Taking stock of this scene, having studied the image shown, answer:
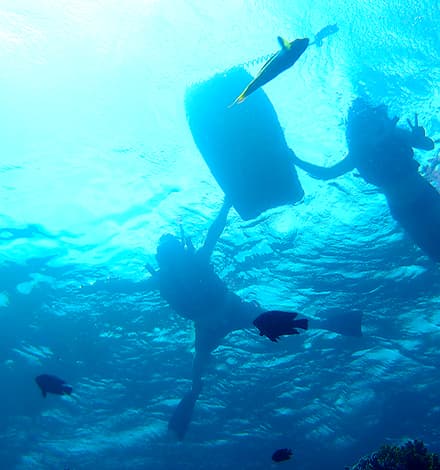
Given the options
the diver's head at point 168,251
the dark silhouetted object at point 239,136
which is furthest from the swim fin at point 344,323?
the dark silhouetted object at point 239,136

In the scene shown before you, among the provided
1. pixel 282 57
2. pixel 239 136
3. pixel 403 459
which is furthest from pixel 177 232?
pixel 282 57

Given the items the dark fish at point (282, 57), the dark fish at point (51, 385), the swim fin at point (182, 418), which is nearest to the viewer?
the dark fish at point (282, 57)

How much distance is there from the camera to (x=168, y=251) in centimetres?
1041

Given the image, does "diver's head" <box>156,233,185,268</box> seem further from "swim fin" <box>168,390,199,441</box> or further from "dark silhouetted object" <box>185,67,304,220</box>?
"swim fin" <box>168,390,199,441</box>

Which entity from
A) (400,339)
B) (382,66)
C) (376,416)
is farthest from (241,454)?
(382,66)

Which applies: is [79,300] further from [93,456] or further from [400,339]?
[93,456]

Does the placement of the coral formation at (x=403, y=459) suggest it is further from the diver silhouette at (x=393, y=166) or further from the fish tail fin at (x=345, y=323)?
the diver silhouette at (x=393, y=166)

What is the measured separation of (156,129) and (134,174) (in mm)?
1649

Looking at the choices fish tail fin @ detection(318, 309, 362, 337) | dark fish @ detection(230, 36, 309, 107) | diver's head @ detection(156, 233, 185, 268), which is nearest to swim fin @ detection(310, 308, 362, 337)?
fish tail fin @ detection(318, 309, 362, 337)

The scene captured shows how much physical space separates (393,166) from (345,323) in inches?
180

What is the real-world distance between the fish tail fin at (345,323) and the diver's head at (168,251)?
4.53m

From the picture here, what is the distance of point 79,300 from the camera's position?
15555mm

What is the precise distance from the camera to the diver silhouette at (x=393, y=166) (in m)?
8.05

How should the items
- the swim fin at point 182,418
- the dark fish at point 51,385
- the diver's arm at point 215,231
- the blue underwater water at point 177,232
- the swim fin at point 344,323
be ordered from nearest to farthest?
the dark fish at point 51,385, the blue underwater water at point 177,232, the diver's arm at point 215,231, the swim fin at point 344,323, the swim fin at point 182,418
